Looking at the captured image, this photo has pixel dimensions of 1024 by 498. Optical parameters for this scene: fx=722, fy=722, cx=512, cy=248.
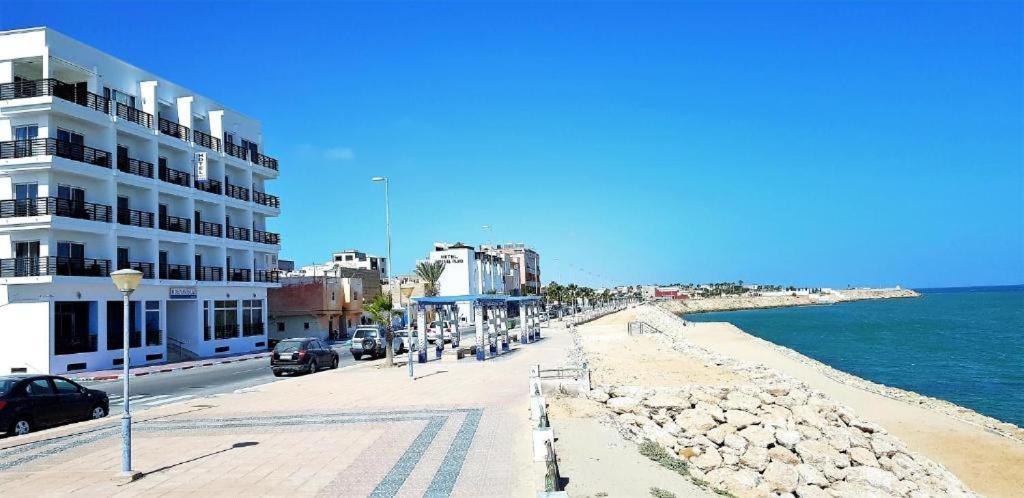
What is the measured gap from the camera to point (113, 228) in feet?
123

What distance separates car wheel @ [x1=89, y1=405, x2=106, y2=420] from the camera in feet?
62.3

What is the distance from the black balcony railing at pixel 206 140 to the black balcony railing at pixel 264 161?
5038 mm

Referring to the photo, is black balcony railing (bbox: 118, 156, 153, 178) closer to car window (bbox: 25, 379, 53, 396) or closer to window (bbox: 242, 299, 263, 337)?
window (bbox: 242, 299, 263, 337)

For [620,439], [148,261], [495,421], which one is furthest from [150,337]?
[620,439]

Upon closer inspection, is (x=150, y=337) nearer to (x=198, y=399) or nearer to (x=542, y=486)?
(x=198, y=399)

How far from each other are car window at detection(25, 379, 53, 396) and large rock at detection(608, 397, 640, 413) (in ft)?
46.7

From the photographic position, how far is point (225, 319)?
47469 mm

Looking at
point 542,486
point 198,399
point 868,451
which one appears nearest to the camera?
point 542,486

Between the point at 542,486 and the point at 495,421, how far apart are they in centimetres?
588

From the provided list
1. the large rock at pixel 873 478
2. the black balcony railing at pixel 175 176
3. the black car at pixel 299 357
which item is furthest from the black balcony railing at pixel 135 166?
the large rock at pixel 873 478

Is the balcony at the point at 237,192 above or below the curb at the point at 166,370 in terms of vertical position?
above

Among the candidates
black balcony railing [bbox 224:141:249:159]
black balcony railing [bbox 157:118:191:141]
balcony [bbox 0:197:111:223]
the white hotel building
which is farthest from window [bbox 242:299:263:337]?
balcony [bbox 0:197:111:223]

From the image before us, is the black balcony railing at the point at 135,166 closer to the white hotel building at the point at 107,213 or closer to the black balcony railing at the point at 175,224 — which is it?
the white hotel building at the point at 107,213

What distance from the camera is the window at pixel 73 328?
3416cm
